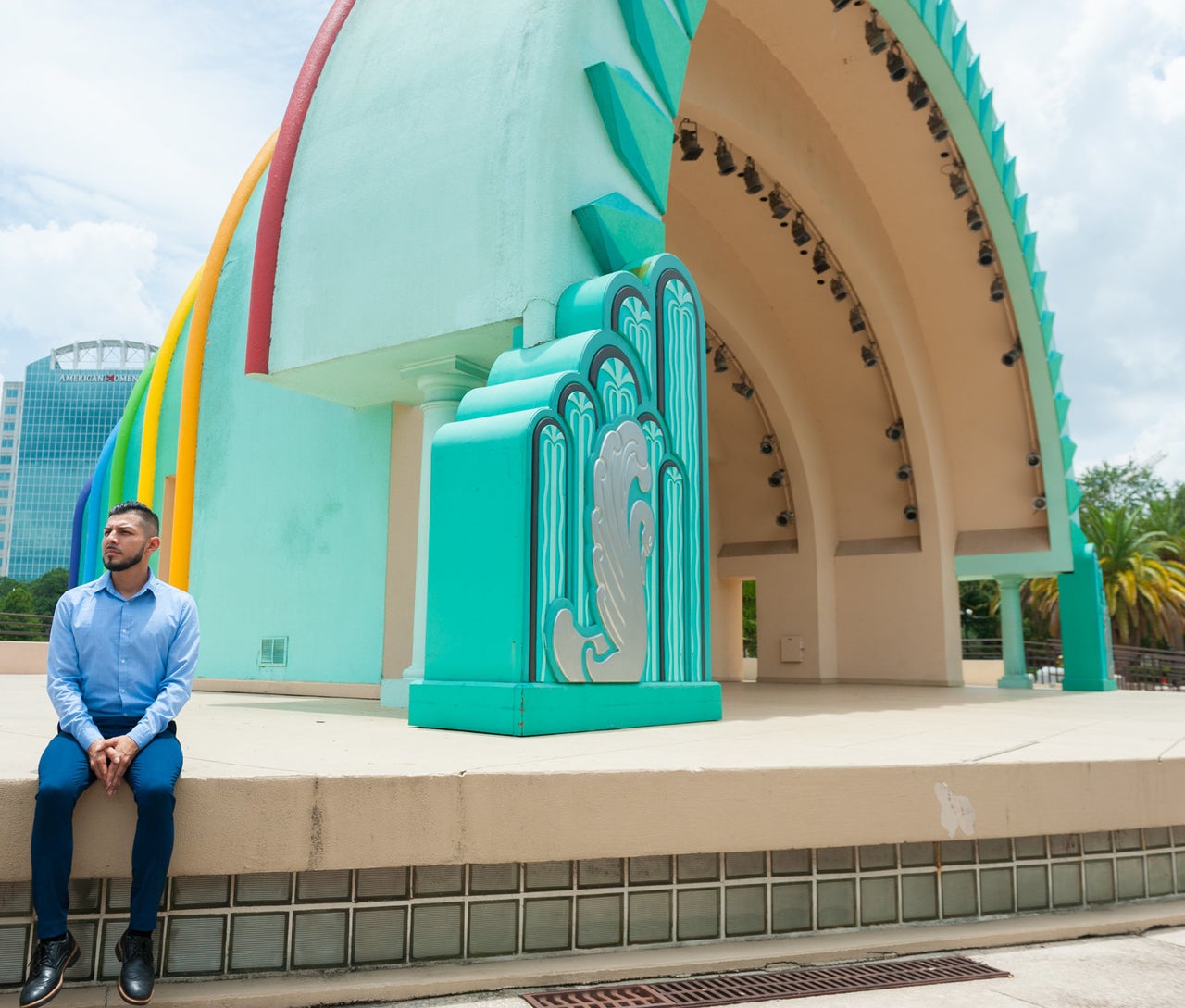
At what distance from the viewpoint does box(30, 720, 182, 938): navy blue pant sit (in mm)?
2910

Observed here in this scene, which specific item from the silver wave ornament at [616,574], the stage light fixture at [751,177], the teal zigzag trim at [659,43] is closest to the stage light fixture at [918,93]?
the stage light fixture at [751,177]

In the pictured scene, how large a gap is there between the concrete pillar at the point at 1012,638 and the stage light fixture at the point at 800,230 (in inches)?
265

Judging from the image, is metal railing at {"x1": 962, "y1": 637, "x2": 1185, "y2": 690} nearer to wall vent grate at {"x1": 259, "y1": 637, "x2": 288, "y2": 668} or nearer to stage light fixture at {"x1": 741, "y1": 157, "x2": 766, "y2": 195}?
stage light fixture at {"x1": 741, "y1": 157, "x2": 766, "y2": 195}

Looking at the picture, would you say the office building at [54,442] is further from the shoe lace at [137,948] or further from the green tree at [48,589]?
the shoe lace at [137,948]

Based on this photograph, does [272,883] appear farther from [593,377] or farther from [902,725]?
[902,725]

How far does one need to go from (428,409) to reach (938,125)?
936 cm

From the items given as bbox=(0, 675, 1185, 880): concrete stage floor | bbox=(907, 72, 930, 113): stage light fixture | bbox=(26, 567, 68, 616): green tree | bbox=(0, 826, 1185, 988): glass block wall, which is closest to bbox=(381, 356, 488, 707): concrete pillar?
bbox=(0, 675, 1185, 880): concrete stage floor

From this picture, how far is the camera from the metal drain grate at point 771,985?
10.5 feet

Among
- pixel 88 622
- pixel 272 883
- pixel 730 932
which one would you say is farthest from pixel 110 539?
pixel 730 932

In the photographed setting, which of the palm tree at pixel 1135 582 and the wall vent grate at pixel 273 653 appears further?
the palm tree at pixel 1135 582

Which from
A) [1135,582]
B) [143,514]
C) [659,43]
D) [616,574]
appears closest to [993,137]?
[659,43]

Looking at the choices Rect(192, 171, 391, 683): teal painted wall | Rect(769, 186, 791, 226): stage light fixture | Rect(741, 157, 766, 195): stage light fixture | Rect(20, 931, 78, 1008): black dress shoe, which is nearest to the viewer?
Rect(20, 931, 78, 1008): black dress shoe

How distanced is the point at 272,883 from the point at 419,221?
5.51m

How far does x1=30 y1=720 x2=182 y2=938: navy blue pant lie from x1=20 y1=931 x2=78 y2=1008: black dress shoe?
4 cm
